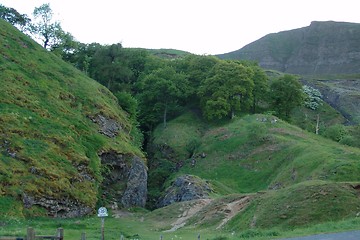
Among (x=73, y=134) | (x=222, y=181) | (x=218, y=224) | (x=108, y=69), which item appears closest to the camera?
(x=218, y=224)

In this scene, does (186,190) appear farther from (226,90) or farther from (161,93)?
(161,93)

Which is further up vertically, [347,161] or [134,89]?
[134,89]

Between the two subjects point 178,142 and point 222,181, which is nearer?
point 222,181

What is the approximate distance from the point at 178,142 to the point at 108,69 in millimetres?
21088

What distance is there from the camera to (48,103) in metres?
57.8

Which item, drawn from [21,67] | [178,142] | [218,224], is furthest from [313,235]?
[178,142]

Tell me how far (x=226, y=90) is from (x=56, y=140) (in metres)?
39.9

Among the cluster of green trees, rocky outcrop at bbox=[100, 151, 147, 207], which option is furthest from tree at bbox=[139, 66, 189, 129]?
rocky outcrop at bbox=[100, 151, 147, 207]

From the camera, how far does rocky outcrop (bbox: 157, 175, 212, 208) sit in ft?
182

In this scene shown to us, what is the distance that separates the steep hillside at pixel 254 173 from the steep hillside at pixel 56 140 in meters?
8.86

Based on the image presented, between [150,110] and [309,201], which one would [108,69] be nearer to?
[150,110]

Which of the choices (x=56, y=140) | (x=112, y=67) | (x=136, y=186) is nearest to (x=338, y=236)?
(x=56, y=140)

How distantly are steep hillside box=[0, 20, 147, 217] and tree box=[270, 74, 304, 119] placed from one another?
111ft

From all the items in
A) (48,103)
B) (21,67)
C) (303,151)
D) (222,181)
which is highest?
(21,67)
